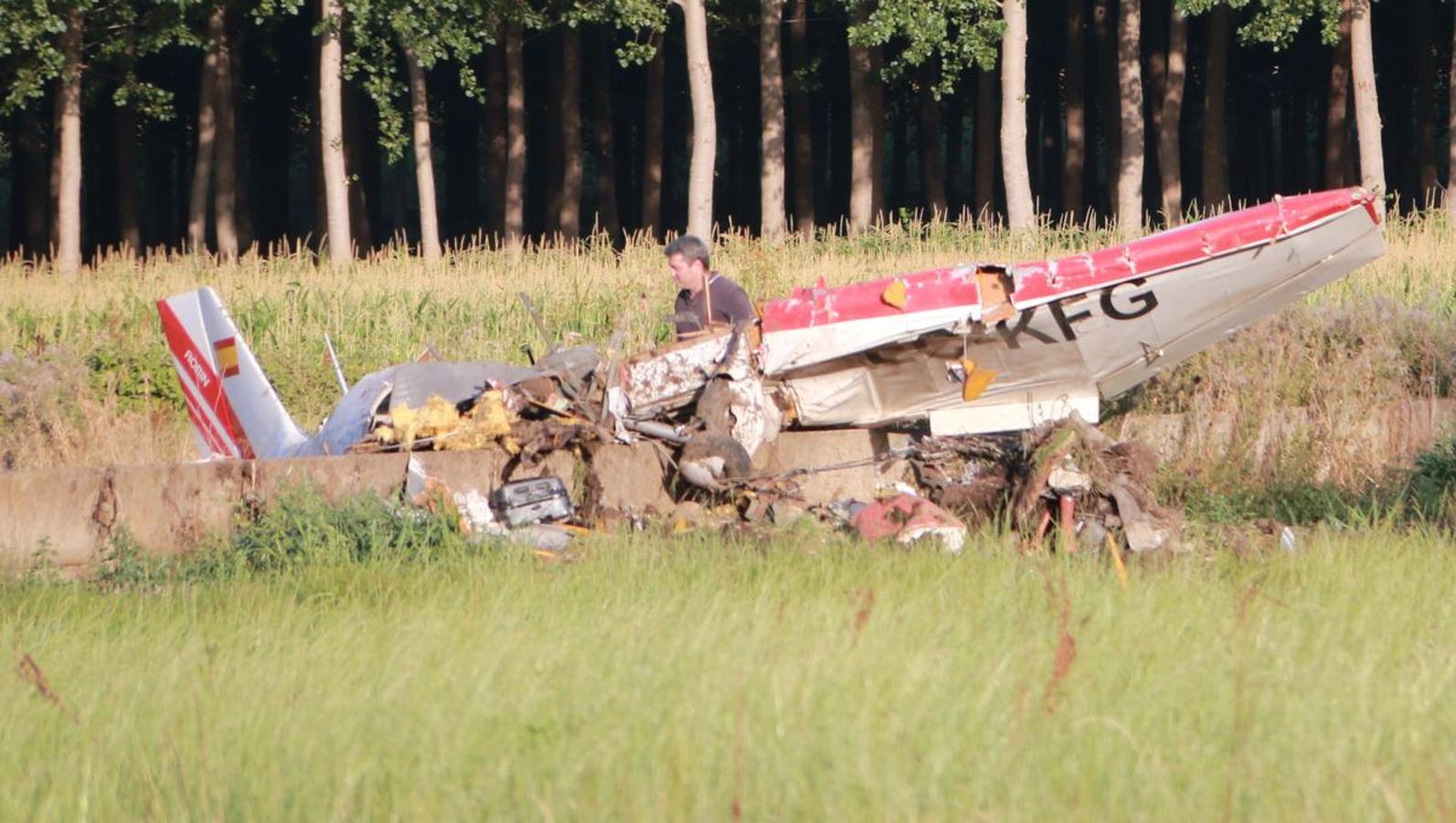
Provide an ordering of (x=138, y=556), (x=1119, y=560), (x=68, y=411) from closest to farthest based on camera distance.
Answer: (x=1119, y=560)
(x=138, y=556)
(x=68, y=411)

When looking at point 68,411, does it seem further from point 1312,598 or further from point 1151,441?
point 1312,598

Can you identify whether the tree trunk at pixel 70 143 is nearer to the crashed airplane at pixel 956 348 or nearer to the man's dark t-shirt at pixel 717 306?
the crashed airplane at pixel 956 348

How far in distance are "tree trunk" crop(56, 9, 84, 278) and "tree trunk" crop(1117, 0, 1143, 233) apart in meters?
14.8

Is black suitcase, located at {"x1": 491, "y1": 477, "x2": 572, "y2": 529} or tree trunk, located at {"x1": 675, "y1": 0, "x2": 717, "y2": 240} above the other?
tree trunk, located at {"x1": 675, "y1": 0, "x2": 717, "y2": 240}

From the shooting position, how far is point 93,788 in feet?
15.5

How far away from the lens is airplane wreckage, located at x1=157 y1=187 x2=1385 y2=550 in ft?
34.2

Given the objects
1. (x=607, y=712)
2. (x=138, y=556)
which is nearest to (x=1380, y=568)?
(x=607, y=712)

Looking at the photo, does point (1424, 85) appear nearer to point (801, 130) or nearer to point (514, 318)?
point (801, 130)

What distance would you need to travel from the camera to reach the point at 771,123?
27828mm

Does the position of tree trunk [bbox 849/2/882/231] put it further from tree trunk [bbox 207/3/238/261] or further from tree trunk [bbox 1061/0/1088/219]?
tree trunk [bbox 207/3/238/261]

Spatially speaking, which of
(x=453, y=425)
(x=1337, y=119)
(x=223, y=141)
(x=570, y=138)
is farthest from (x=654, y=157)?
(x=453, y=425)

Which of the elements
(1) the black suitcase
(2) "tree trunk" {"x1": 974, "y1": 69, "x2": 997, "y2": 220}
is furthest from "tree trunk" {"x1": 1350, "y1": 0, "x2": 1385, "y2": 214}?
(1) the black suitcase

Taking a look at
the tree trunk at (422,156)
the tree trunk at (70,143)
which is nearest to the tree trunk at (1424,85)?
the tree trunk at (422,156)

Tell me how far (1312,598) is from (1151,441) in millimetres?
4867
